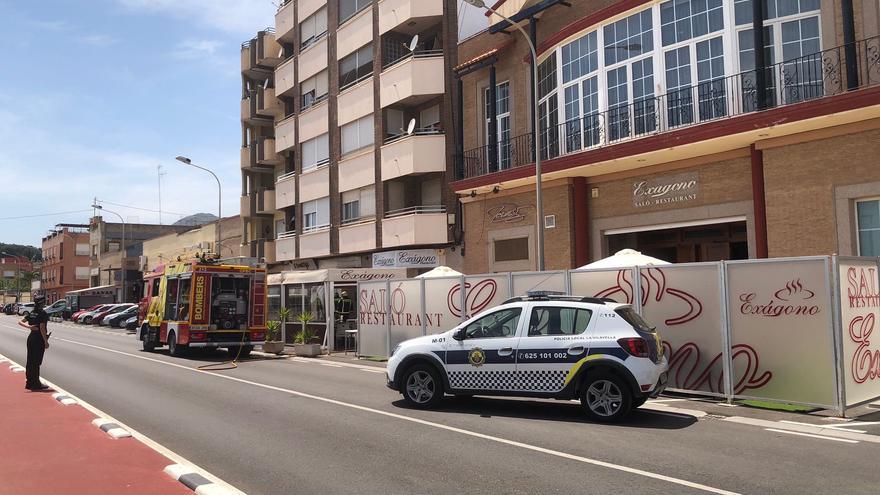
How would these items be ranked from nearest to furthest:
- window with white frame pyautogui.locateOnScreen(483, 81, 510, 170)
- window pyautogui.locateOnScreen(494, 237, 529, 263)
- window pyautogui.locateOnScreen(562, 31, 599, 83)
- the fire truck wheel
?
1. window pyautogui.locateOnScreen(562, 31, 599, 83)
2. the fire truck wheel
3. window pyautogui.locateOnScreen(494, 237, 529, 263)
4. window with white frame pyautogui.locateOnScreen(483, 81, 510, 170)

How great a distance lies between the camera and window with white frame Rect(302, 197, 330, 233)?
113 ft

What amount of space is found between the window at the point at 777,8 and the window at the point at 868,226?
447 cm

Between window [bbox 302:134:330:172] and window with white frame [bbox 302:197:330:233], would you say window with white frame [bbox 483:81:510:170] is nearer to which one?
window with white frame [bbox 302:197:330:233]

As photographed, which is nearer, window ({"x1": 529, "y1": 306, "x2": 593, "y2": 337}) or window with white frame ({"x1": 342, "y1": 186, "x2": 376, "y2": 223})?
window ({"x1": 529, "y1": 306, "x2": 593, "y2": 337})

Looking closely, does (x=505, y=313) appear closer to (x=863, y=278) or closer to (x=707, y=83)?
(x=863, y=278)

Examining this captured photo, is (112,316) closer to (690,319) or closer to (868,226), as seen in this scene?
(690,319)

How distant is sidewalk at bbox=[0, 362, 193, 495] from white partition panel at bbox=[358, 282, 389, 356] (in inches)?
374

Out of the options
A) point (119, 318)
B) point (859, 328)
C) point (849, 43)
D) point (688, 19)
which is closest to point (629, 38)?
point (688, 19)

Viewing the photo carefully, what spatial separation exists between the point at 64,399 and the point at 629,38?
15221 mm

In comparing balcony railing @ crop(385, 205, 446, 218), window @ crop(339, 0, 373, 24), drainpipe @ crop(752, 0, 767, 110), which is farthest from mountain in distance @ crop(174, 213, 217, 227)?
drainpipe @ crop(752, 0, 767, 110)

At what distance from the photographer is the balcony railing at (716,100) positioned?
568 inches

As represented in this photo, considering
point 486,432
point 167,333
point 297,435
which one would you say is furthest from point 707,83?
point 167,333

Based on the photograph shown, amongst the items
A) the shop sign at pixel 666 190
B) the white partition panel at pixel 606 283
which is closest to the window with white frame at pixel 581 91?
the shop sign at pixel 666 190

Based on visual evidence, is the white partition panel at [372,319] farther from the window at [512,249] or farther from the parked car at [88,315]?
the parked car at [88,315]
